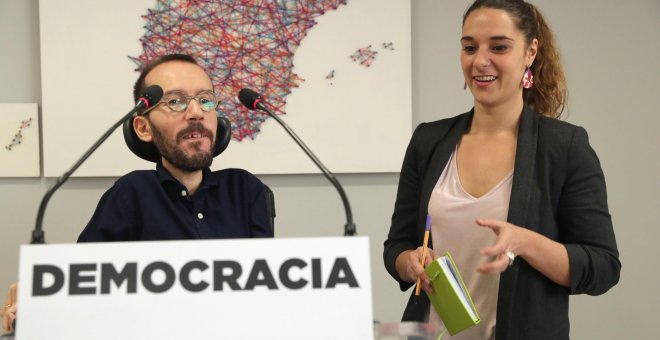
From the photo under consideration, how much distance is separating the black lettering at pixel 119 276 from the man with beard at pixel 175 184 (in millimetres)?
511

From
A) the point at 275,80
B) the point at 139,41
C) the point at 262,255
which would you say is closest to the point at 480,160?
the point at 262,255

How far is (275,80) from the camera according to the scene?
2.83 metres

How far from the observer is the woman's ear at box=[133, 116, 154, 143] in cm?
165

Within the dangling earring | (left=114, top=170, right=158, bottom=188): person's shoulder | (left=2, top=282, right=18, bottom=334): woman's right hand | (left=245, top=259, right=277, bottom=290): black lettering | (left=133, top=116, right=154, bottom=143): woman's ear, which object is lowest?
(left=2, top=282, right=18, bottom=334): woman's right hand

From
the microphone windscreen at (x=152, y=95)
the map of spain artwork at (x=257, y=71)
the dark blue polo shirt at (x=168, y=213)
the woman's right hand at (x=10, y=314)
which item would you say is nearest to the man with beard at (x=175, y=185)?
the dark blue polo shirt at (x=168, y=213)

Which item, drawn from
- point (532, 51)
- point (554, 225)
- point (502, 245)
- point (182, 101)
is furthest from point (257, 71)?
point (502, 245)

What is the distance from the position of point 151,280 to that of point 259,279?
16 centimetres

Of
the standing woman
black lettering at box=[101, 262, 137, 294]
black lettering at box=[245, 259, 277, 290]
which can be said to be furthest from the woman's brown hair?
black lettering at box=[101, 262, 137, 294]

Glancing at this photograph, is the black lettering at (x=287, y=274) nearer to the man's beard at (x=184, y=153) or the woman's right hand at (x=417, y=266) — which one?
the woman's right hand at (x=417, y=266)

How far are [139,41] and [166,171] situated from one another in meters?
1.31

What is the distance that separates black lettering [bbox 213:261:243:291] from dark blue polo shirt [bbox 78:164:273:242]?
1.69ft

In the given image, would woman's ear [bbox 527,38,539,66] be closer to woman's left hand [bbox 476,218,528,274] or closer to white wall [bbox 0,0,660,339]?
woman's left hand [bbox 476,218,528,274]

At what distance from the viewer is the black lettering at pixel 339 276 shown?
1.06 m

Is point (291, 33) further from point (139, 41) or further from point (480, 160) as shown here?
point (480, 160)
